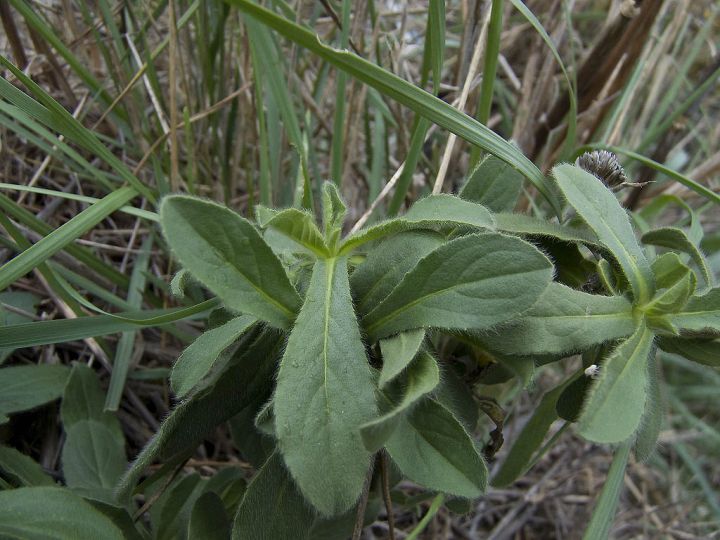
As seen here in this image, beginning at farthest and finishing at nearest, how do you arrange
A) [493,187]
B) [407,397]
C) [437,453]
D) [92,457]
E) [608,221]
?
[92,457] → [493,187] → [608,221] → [437,453] → [407,397]

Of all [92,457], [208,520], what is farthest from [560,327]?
[92,457]

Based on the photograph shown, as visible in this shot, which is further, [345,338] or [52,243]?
[52,243]

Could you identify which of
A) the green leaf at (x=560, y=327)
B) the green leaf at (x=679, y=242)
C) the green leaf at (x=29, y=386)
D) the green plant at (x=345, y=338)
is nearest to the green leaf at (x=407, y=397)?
the green plant at (x=345, y=338)

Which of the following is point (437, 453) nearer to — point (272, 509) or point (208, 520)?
point (272, 509)

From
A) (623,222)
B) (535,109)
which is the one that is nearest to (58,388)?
(623,222)

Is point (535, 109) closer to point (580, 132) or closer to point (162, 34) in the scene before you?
point (580, 132)
